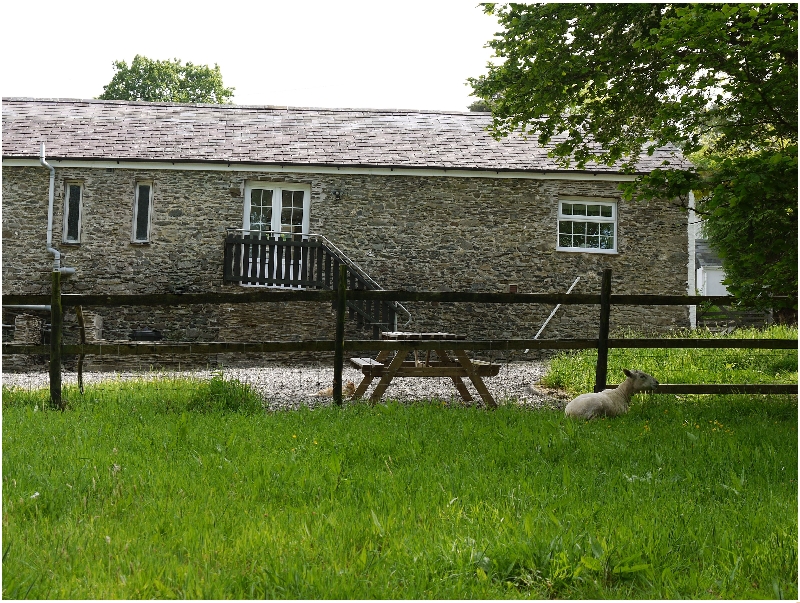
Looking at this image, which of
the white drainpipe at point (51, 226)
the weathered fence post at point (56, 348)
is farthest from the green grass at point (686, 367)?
the white drainpipe at point (51, 226)

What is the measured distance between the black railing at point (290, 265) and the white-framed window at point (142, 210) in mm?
2021

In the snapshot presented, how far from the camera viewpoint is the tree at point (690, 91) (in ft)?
21.2

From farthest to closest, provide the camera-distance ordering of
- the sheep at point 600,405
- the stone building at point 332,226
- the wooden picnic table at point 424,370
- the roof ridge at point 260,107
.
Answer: the roof ridge at point 260,107 < the stone building at point 332,226 < the wooden picnic table at point 424,370 < the sheep at point 600,405

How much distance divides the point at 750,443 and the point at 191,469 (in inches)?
165

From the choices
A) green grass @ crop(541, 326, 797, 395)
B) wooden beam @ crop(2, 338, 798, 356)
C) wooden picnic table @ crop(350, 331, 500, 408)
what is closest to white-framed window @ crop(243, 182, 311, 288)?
green grass @ crop(541, 326, 797, 395)

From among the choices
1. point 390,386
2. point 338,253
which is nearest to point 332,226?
point 338,253

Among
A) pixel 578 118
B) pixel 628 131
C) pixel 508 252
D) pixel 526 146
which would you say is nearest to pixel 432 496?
pixel 578 118

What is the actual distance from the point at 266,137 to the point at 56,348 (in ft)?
38.3

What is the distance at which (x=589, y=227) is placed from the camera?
56.4ft

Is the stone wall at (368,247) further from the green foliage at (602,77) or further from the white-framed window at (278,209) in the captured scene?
the green foliage at (602,77)

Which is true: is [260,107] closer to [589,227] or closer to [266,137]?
[266,137]

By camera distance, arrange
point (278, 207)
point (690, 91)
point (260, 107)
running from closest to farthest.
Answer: point (690, 91)
point (278, 207)
point (260, 107)

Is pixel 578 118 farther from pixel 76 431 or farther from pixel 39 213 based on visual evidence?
pixel 39 213

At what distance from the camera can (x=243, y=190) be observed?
16688mm
